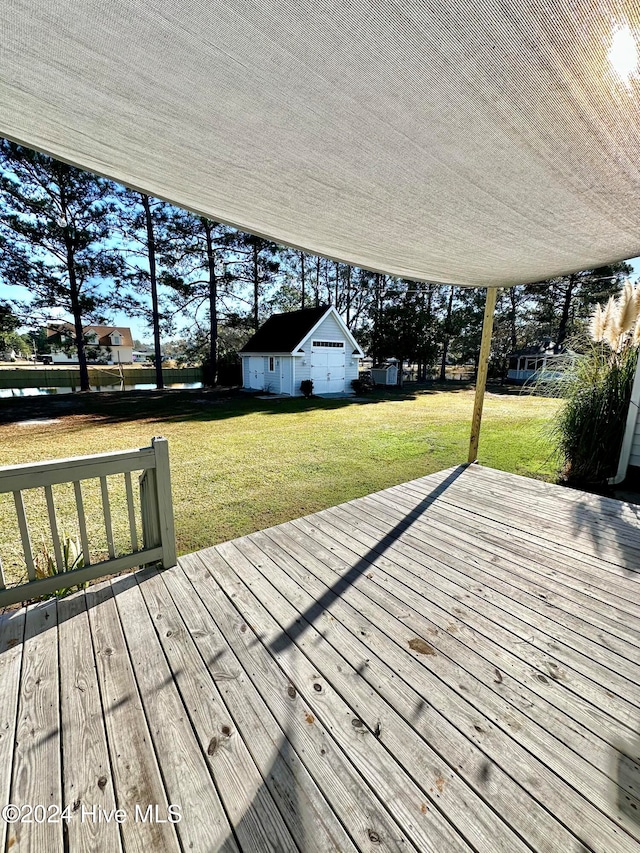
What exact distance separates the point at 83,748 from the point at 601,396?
16.4 feet

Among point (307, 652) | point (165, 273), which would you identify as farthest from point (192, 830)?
point (165, 273)

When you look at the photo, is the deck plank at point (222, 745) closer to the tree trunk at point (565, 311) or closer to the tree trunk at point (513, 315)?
the tree trunk at point (565, 311)

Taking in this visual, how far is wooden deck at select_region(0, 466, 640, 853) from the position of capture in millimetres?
1031

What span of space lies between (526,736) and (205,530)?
8.88 ft

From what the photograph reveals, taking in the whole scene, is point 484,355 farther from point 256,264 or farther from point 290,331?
point 256,264

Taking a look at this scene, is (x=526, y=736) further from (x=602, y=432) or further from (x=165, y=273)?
(x=165, y=273)

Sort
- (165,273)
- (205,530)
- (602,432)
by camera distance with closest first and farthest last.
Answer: (205,530) → (602,432) → (165,273)

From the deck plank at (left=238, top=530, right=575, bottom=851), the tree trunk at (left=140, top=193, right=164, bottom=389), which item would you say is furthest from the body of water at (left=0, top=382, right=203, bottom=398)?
the deck plank at (left=238, top=530, right=575, bottom=851)

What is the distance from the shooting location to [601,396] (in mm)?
3889

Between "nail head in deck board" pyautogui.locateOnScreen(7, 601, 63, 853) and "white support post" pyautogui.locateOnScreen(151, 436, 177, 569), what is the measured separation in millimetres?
670

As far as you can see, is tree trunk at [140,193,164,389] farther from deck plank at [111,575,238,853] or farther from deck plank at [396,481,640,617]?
deck plank at [111,575,238,853]

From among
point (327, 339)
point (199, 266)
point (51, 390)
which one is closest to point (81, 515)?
point (327, 339)

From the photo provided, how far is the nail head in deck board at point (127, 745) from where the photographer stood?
3.28ft

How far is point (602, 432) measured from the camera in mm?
3961
